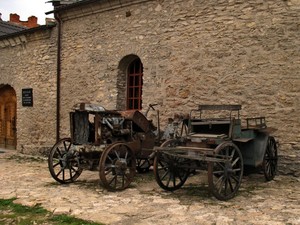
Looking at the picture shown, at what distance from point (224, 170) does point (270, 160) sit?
6.14 ft

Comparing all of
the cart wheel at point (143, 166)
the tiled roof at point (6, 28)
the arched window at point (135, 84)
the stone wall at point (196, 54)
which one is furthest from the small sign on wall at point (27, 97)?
the cart wheel at point (143, 166)

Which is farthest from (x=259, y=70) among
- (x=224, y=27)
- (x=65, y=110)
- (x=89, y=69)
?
(x=65, y=110)

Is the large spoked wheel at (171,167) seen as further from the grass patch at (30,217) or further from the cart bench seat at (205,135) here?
the grass patch at (30,217)

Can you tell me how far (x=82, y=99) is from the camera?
10.7 metres

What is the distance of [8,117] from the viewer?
44.6 ft

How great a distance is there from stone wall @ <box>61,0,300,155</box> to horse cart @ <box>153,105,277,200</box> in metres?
1.15

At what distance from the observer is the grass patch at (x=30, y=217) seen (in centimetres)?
447

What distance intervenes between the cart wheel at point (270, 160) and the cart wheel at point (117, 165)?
2559 mm

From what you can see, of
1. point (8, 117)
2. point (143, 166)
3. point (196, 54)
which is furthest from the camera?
point (8, 117)

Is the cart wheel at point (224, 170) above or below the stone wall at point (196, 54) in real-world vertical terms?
below

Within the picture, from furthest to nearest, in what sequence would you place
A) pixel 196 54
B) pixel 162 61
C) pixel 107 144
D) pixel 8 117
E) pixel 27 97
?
pixel 8 117 < pixel 27 97 < pixel 162 61 < pixel 196 54 < pixel 107 144

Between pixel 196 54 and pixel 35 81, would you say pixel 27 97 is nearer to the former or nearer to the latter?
pixel 35 81

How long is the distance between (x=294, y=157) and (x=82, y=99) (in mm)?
6138

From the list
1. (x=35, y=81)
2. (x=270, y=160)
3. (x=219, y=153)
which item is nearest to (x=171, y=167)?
(x=219, y=153)
